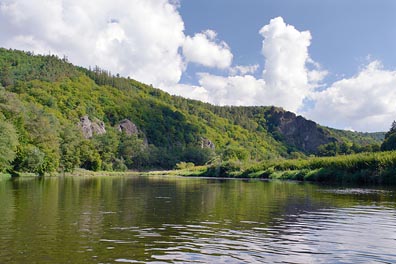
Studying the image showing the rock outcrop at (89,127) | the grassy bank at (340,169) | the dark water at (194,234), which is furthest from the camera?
the rock outcrop at (89,127)

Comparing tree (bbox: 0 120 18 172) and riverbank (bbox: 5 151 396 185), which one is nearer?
riverbank (bbox: 5 151 396 185)

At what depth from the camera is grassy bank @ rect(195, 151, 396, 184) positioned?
185 feet

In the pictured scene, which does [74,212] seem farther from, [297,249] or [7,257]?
[297,249]

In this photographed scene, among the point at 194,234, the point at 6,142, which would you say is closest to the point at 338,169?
the point at 6,142

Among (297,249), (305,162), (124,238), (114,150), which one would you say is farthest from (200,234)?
(114,150)

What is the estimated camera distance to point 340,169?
65188 mm

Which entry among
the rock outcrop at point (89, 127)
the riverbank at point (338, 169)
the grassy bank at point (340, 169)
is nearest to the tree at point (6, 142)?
the riverbank at point (338, 169)

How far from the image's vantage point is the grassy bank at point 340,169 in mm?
56281

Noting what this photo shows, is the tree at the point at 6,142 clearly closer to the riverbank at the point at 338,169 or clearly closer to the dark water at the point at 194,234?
the riverbank at the point at 338,169

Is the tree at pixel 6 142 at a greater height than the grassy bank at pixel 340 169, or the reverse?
the tree at pixel 6 142

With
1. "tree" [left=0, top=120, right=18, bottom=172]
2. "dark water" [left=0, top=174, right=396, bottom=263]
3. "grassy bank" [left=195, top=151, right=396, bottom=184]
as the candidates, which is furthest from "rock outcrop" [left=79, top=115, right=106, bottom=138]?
"dark water" [left=0, top=174, right=396, bottom=263]

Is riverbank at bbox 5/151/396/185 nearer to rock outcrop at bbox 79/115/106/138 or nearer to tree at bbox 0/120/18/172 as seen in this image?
tree at bbox 0/120/18/172

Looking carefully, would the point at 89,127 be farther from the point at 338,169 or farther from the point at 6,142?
the point at 338,169

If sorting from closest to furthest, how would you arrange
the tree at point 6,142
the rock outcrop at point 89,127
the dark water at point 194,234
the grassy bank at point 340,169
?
the dark water at point 194,234
the grassy bank at point 340,169
the tree at point 6,142
the rock outcrop at point 89,127
